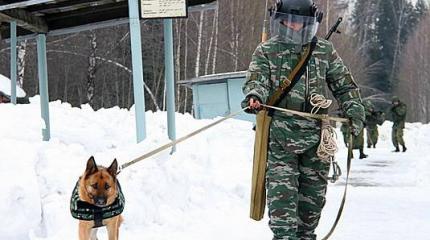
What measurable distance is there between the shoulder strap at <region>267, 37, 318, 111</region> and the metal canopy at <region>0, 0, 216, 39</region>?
6314 millimetres

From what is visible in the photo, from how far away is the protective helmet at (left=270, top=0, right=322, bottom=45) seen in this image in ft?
14.8

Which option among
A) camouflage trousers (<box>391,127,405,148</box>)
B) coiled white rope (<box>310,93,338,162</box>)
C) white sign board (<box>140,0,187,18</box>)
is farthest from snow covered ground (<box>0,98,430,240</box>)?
camouflage trousers (<box>391,127,405,148</box>)

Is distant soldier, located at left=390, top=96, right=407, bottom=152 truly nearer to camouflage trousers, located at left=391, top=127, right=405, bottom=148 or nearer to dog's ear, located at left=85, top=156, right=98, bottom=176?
camouflage trousers, located at left=391, top=127, right=405, bottom=148

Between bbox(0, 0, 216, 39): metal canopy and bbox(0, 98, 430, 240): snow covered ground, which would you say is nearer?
bbox(0, 98, 430, 240): snow covered ground

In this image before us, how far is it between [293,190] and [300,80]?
0.73 metres

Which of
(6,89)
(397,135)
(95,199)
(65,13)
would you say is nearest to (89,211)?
(95,199)

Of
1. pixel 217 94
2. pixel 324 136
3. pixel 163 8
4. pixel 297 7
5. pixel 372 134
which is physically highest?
pixel 163 8

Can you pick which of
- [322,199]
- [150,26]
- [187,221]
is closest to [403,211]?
[187,221]

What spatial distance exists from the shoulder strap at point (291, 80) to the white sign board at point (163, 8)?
3.98m

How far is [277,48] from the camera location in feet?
14.9

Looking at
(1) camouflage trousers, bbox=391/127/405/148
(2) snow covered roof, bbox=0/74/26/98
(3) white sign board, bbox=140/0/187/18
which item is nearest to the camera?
(3) white sign board, bbox=140/0/187/18

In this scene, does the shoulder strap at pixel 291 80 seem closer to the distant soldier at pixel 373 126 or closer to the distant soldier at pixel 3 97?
the distant soldier at pixel 373 126

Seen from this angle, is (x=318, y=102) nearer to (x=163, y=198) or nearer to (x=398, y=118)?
(x=163, y=198)

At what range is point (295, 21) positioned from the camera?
450 cm
